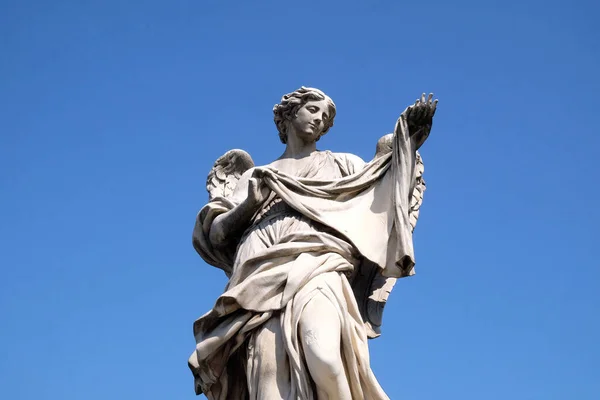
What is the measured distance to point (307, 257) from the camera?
33.2ft

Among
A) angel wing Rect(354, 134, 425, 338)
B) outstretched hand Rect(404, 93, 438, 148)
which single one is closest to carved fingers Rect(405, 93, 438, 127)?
outstretched hand Rect(404, 93, 438, 148)

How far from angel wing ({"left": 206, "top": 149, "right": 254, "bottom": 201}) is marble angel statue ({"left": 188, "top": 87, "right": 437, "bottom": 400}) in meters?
0.12

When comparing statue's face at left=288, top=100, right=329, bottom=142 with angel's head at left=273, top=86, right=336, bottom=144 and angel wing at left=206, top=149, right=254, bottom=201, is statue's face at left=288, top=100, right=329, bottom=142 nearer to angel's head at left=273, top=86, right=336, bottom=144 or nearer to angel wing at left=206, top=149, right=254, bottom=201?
angel's head at left=273, top=86, right=336, bottom=144

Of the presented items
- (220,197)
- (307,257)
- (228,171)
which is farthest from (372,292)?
(228,171)

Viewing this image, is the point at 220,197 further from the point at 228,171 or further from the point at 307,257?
the point at 307,257

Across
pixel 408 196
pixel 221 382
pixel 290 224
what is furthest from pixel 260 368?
pixel 408 196

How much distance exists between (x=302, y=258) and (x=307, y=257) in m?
0.05

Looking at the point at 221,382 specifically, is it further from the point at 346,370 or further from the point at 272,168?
the point at 272,168

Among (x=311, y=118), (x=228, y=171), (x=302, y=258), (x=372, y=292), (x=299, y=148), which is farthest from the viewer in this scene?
(x=228, y=171)

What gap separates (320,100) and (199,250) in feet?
6.44

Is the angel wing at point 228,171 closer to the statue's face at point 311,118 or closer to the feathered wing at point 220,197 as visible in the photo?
the feathered wing at point 220,197

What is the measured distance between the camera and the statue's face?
1113 centimetres

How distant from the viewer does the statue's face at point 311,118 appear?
11.1 m

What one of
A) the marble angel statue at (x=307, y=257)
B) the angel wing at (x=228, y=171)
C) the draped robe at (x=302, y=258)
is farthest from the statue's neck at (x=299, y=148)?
the angel wing at (x=228, y=171)
